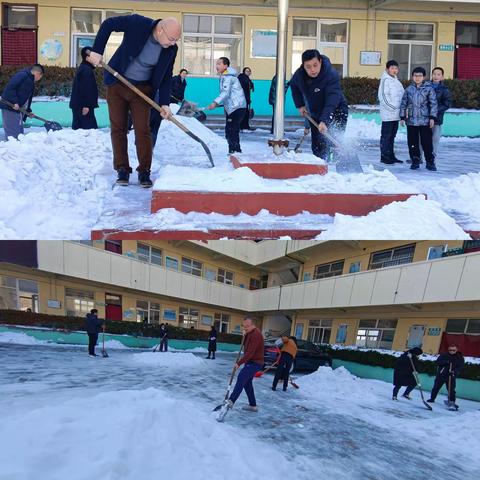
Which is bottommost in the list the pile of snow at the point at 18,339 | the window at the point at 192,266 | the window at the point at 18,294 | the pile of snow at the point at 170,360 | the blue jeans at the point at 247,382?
the blue jeans at the point at 247,382

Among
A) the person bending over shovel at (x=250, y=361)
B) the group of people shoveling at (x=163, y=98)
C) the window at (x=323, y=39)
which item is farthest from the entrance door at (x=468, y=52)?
the person bending over shovel at (x=250, y=361)

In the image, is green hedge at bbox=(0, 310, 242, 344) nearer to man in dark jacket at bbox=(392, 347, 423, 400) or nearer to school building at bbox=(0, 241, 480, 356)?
school building at bbox=(0, 241, 480, 356)

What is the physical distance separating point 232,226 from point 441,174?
3449 millimetres

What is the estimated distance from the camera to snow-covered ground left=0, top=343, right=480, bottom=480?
2.35 m

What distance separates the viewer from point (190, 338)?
3.09 meters

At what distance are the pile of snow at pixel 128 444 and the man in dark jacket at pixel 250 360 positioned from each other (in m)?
0.36

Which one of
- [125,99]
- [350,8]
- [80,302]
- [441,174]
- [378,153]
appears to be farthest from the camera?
[350,8]

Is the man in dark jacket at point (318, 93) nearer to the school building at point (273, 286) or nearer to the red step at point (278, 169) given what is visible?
the red step at point (278, 169)

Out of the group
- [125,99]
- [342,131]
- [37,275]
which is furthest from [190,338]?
[342,131]

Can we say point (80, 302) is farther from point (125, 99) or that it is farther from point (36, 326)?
point (125, 99)

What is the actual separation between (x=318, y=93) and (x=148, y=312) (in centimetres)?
374

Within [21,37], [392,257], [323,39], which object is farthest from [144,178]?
[323,39]

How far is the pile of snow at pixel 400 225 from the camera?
3502mm

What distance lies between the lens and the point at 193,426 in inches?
106
